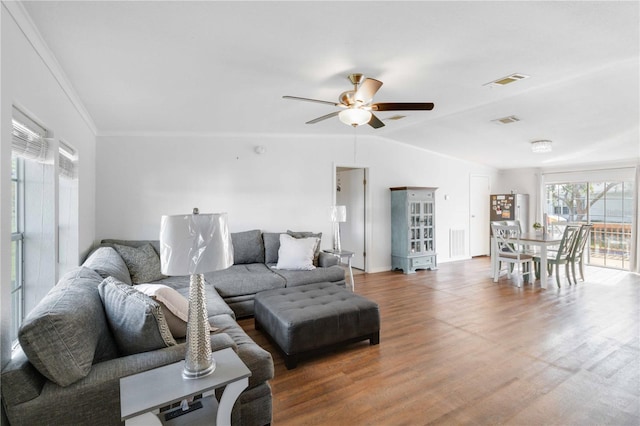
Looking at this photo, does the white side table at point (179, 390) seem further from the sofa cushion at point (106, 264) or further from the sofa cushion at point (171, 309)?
the sofa cushion at point (106, 264)

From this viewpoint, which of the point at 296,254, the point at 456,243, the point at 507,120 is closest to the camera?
the point at 296,254

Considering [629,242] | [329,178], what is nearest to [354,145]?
[329,178]

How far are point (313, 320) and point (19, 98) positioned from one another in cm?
228

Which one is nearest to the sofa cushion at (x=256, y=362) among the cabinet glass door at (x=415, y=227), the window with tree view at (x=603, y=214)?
the cabinet glass door at (x=415, y=227)

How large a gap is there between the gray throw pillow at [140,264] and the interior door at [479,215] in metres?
6.47

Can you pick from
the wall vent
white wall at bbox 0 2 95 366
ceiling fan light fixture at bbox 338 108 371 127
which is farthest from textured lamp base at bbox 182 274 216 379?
the wall vent

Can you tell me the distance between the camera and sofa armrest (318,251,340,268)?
438cm

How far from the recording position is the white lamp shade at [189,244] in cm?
134

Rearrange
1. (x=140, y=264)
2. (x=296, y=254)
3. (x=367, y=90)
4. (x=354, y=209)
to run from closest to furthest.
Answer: (x=367, y=90)
(x=140, y=264)
(x=296, y=254)
(x=354, y=209)

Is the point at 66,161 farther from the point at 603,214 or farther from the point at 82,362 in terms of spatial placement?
the point at 603,214

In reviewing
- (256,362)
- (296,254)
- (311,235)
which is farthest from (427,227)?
(256,362)

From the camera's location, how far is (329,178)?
5.43 meters

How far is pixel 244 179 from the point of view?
4.84m

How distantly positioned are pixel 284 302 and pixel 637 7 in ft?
10.5
